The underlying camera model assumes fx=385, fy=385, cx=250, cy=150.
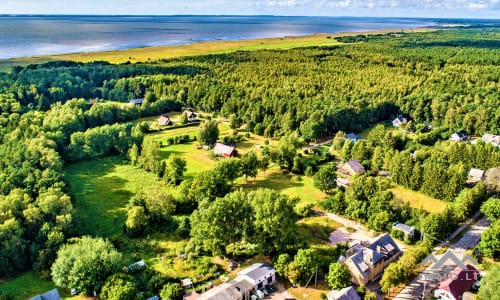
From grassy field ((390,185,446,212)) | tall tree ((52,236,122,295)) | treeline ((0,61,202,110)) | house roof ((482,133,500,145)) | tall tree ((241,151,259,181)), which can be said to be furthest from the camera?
treeline ((0,61,202,110))

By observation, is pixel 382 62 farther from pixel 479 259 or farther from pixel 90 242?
pixel 90 242

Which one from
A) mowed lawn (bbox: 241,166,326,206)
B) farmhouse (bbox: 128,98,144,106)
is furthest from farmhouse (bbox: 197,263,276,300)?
farmhouse (bbox: 128,98,144,106)

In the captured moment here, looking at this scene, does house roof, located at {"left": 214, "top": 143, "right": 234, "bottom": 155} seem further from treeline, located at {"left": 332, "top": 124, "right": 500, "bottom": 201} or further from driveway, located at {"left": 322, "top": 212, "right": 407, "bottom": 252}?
driveway, located at {"left": 322, "top": 212, "right": 407, "bottom": 252}

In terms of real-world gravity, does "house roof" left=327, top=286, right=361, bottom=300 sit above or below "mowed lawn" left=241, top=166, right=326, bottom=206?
below

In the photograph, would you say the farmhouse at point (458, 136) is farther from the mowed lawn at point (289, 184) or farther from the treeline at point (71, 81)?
the treeline at point (71, 81)

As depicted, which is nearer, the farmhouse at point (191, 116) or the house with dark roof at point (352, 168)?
the house with dark roof at point (352, 168)

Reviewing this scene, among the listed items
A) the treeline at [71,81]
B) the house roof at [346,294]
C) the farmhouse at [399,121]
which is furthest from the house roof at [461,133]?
the treeline at [71,81]
